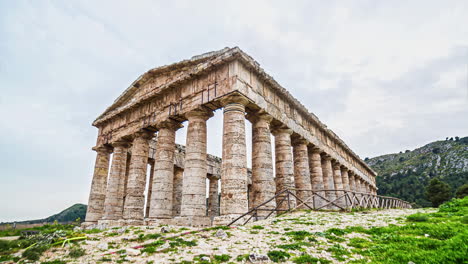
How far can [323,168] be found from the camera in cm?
2327

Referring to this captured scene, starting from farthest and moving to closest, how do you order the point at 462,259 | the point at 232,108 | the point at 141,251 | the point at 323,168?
the point at 323,168
the point at 232,108
the point at 141,251
the point at 462,259

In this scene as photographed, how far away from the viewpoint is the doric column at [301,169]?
17.7 meters

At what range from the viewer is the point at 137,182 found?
1669 centimetres

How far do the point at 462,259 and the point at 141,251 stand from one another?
6564 mm

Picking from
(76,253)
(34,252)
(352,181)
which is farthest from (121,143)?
(352,181)

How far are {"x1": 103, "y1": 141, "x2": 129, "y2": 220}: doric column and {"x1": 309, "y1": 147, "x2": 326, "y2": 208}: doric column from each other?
14.7 meters

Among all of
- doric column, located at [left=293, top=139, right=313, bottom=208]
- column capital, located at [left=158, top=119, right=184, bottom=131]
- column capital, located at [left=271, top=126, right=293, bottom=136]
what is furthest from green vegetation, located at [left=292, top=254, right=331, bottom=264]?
doric column, located at [left=293, top=139, right=313, bottom=208]

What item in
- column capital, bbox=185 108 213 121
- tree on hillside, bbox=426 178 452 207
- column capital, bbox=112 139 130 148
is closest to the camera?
column capital, bbox=185 108 213 121

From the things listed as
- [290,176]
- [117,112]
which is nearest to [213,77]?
[290,176]

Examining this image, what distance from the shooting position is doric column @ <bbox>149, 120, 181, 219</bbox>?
47.4 feet

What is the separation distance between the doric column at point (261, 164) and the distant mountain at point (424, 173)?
63048 millimetres

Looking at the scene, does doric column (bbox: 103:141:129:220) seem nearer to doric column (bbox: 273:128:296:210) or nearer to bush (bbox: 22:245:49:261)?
bush (bbox: 22:245:49:261)

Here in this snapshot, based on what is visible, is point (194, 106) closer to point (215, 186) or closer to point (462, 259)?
point (462, 259)

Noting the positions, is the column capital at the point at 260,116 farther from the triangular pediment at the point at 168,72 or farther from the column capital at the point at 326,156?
the column capital at the point at 326,156
